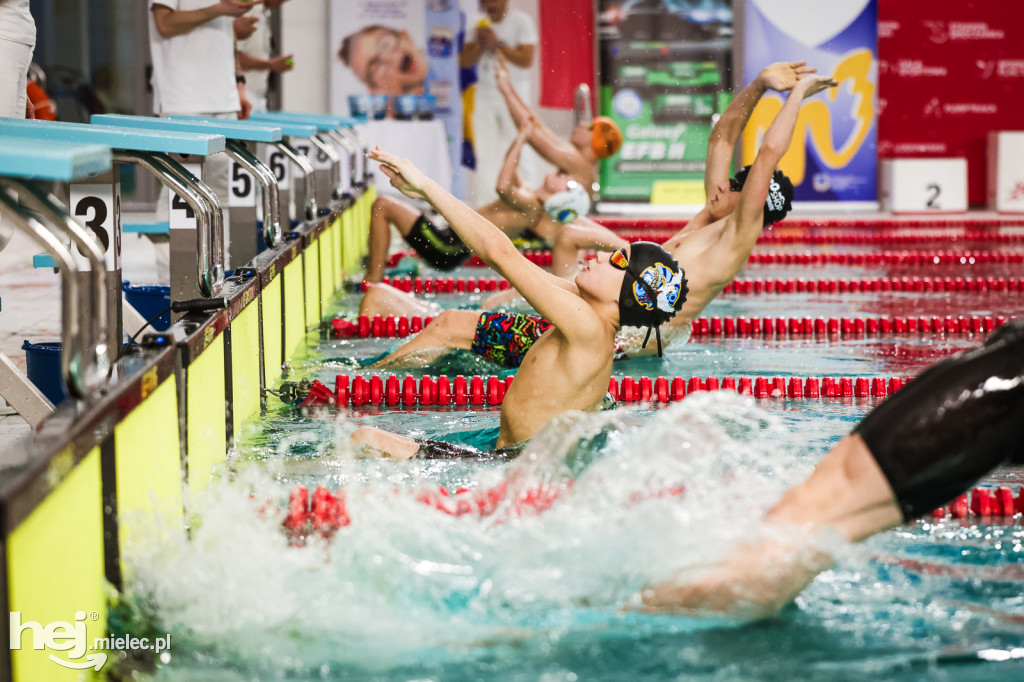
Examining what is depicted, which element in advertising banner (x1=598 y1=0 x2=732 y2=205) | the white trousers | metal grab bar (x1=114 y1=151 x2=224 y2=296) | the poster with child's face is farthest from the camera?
advertising banner (x1=598 y1=0 x2=732 y2=205)

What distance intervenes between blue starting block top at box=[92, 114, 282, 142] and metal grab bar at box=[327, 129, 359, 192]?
3.86 metres

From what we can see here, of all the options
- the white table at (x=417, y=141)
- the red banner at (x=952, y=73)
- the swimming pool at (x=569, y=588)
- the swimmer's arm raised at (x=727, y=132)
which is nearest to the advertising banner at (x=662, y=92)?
the red banner at (x=952, y=73)

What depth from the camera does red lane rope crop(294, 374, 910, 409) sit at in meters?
4.50

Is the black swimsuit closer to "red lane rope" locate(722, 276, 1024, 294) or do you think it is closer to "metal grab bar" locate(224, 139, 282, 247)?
"metal grab bar" locate(224, 139, 282, 247)

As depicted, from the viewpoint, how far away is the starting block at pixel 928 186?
43.6 feet

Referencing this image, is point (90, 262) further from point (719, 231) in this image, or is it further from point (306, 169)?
point (306, 169)

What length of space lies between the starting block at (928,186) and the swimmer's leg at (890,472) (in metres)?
11.7

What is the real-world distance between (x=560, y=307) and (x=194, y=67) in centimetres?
315

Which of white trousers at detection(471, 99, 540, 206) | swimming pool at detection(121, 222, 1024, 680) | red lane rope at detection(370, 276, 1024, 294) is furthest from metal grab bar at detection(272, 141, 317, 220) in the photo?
white trousers at detection(471, 99, 540, 206)

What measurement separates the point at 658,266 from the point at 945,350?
2.79m

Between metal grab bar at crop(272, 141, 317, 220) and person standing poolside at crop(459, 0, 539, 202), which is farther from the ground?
person standing poolside at crop(459, 0, 539, 202)

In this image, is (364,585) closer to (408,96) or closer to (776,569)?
(776,569)

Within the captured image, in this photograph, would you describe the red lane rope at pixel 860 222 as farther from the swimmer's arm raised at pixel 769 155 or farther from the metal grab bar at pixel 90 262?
the metal grab bar at pixel 90 262

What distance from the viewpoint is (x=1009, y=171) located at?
13078 mm
